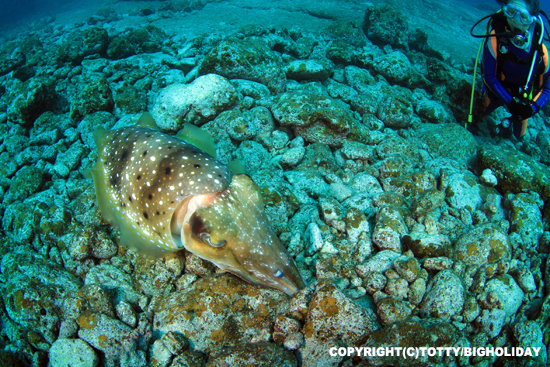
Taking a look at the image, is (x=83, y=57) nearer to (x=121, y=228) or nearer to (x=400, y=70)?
(x=121, y=228)

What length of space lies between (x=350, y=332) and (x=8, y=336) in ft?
10.9

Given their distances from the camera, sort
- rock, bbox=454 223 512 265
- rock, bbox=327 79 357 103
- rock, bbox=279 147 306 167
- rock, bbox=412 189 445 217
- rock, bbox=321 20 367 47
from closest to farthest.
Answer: rock, bbox=454 223 512 265 < rock, bbox=412 189 445 217 < rock, bbox=279 147 306 167 < rock, bbox=327 79 357 103 < rock, bbox=321 20 367 47

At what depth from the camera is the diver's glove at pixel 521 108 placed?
20.7ft

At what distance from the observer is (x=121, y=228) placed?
311cm

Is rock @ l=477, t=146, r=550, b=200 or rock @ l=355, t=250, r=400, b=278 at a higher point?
rock @ l=477, t=146, r=550, b=200

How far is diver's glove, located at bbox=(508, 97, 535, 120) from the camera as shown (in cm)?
630

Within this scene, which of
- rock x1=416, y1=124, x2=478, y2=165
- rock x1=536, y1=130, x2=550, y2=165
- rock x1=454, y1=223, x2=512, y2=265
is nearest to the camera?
rock x1=454, y1=223, x2=512, y2=265

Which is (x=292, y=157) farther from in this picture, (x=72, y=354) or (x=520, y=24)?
(x=520, y=24)

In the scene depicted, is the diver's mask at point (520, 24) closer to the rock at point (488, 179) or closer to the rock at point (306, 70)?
the rock at point (488, 179)

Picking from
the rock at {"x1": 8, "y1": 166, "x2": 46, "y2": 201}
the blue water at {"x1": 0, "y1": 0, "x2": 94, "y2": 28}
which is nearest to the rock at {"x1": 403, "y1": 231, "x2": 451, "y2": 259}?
the rock at {"x1": 8, "y1": 166, "x2": 46, "y2": 201}

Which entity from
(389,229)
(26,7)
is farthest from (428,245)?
(26,7)

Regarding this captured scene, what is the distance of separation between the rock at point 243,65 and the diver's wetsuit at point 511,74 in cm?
525

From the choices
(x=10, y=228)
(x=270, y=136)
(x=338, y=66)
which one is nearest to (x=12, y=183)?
(x=10, y=228)

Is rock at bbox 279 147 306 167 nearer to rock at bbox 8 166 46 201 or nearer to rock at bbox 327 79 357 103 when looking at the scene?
rock at bbox 327 79 357 103
